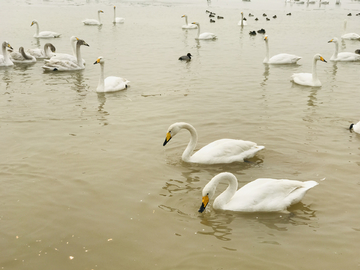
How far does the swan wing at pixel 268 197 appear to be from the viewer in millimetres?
6102

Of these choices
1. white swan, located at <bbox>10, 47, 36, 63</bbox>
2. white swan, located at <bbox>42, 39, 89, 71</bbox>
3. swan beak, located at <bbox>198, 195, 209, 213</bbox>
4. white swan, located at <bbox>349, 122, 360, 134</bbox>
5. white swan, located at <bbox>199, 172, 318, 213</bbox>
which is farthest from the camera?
white swan, located at <bbox>10, 47, 36, 63</bbox>

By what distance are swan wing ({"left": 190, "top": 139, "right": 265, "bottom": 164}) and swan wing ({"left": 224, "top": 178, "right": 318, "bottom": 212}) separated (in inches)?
60.2

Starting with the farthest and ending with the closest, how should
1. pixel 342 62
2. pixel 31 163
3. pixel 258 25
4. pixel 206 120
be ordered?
pixel 258 25 < pixel 342 62 < pixel 206 120 < pixel 31 163

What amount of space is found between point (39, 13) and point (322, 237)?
127ft

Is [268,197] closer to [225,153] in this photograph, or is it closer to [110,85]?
[225,153]

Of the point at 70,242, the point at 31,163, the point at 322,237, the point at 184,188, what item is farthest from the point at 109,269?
the point at 31,163

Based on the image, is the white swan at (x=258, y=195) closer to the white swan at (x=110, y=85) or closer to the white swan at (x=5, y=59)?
the white swan at (x=110, y=85)

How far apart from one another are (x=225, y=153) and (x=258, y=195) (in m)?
1.80

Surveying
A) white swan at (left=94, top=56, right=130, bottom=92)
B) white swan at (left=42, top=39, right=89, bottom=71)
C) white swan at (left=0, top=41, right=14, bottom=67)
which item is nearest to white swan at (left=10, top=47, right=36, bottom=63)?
white swan at (left=0, top=41, right=14, bottom=67)

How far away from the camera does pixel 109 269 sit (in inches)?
194

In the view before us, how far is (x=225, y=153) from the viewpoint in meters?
7.77

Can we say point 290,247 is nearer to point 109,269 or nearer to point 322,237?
point 322,237

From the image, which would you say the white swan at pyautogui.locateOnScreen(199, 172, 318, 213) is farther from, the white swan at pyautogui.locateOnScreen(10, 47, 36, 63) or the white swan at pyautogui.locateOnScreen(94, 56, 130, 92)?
the white swan at pyautogui.locateOnScreen(10, 47, 36, 63)

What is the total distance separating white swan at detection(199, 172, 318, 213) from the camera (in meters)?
6.10
